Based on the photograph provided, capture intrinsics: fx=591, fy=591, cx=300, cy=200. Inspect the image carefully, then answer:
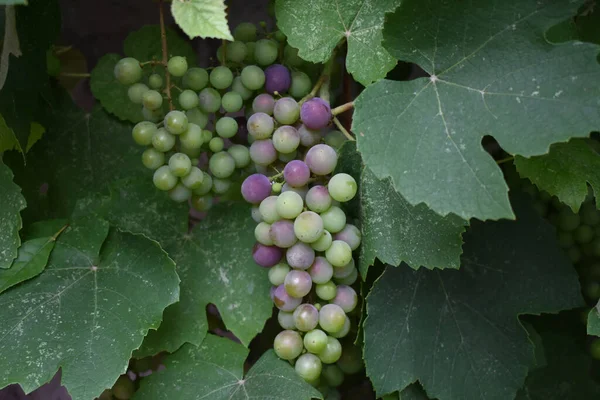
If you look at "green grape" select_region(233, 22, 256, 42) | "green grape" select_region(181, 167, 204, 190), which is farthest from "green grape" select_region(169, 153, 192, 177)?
"green grape" select_region(233, 22, 256, 42)

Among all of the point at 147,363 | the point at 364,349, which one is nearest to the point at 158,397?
the point at 147,363

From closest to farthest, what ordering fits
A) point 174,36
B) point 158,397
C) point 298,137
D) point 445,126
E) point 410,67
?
1. point 445,126
2. point 298,137
3. point 158,397
4. point 174,36
5. point 410,67

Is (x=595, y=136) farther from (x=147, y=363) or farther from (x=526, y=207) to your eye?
(x=147, y=363)

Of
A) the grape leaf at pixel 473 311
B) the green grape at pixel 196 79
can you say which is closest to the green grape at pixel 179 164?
the green grape at pixel 196 79

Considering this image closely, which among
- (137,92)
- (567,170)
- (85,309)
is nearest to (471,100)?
(567,170)

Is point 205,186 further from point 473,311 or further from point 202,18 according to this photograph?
point 473,311

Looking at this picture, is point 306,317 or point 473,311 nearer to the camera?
point 306,317
